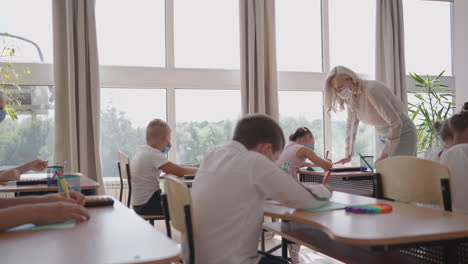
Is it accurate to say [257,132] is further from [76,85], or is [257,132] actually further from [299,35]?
[299,35]

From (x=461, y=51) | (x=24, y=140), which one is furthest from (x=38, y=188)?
(x=461, y=51)

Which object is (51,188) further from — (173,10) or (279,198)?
(173,10)

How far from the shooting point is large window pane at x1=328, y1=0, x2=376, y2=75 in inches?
233

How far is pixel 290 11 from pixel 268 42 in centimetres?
67

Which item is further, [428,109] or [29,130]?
[428,109]

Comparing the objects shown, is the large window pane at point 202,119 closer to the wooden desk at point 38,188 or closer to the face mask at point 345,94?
the face mask at point 345,94

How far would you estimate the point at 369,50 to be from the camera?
6.06 meters

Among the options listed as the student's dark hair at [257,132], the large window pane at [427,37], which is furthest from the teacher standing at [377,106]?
the large window pane at [427,37]

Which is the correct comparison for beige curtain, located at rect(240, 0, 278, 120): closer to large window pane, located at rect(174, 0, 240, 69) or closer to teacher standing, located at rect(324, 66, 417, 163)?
large window pane, located at rect(174, 0, 240, 69)

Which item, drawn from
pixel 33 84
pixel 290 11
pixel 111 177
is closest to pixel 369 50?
pixel 290 11

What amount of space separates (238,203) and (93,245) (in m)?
0.68

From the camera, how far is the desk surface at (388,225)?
1260 millimetres

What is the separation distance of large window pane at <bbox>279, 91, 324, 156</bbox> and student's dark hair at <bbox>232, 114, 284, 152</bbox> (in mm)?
3729

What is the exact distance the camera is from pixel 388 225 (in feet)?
4.62
